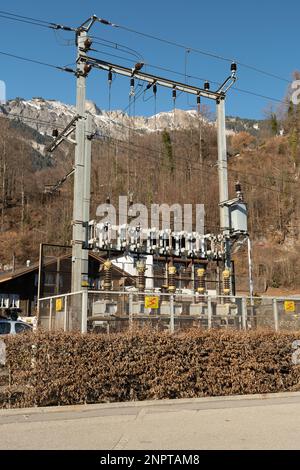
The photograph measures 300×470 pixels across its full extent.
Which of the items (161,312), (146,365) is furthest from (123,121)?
(146,365)

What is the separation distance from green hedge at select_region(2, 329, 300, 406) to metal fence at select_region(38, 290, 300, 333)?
0.88m

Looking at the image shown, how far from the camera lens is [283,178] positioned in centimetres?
6750

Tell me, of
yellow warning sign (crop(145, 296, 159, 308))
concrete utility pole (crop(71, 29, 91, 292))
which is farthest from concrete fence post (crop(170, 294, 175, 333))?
concrete utility pole (crop(71, 29, 91, 292))

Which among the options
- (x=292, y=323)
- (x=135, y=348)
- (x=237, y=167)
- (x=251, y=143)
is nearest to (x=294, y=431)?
(x=135, y=348)

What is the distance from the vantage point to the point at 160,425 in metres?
8.53

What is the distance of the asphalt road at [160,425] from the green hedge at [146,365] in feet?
1.21

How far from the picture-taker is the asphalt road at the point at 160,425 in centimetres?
716

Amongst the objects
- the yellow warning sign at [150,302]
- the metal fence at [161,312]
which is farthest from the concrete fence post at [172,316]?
the yellow warning sign at [150,302]

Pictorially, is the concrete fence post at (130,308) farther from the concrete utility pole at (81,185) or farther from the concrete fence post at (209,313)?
the concrete utility pole at (81,185)

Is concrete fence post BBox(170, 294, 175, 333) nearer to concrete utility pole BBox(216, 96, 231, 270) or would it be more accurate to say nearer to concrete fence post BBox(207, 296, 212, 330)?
concrete fence post BBox(207, 296, 212, 330)

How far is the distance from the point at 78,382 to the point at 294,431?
452 cm

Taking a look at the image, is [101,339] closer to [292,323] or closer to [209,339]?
[209,339]

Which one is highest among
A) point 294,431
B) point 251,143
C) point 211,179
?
point 251,143

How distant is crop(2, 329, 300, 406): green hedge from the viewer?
33.8ft
